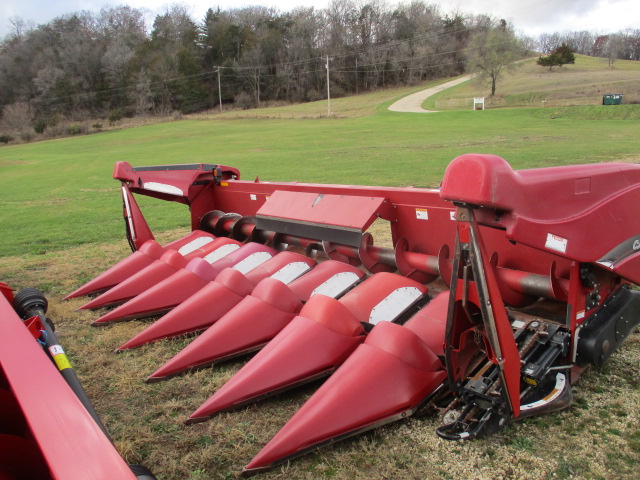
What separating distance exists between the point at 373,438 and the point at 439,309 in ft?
2.93

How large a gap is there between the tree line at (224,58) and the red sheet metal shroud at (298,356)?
6772 centimetres

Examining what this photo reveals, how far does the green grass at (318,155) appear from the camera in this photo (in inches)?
402

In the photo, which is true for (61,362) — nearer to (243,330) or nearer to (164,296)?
(243,330)

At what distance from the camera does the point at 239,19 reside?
95.9m

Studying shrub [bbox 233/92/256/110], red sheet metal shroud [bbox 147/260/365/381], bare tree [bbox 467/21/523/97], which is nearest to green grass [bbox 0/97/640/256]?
red sheet metal shroud [bbox 147/260/365/381]

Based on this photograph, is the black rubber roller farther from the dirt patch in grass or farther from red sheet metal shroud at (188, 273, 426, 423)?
red sheet metal shroud at (188, 273, 426, 423)

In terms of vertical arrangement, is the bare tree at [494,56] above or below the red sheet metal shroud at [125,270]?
above

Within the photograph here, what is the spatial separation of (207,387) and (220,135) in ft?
130

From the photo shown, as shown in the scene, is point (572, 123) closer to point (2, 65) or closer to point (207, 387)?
point (207, 387)

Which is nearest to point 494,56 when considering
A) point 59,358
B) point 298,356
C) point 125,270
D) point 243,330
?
point 125,270

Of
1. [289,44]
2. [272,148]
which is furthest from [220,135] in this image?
[289,44]

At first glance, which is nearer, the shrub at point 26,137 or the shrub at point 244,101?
the shrub at point 26,137

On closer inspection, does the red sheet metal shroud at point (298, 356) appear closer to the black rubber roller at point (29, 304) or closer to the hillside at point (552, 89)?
the black rubber roller at point (29, 304)

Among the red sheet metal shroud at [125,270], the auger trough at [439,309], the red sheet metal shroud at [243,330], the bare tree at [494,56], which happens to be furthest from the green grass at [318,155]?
the bare tree at [494,56]
